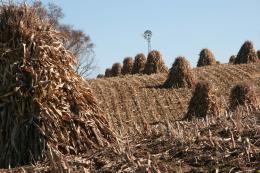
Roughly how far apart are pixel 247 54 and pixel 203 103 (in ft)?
55.0

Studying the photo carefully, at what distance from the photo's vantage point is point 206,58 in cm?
4500

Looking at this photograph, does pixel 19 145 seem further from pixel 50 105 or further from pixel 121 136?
pixel 121 136

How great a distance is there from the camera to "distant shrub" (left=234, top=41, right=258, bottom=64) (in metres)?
40.3

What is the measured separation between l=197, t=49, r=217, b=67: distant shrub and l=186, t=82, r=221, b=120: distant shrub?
64.3 feet

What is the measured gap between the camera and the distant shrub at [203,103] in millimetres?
24625

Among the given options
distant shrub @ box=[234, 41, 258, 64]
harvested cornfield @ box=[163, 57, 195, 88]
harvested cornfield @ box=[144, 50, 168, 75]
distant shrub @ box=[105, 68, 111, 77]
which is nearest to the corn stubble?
harvested cornfield @ box=[163, 57, 195, 88]

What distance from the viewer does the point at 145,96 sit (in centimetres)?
3050

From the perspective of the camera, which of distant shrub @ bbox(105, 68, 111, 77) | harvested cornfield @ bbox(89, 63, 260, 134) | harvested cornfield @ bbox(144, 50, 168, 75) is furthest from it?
distant shrub @ bbox(105, 68, 111, 77)

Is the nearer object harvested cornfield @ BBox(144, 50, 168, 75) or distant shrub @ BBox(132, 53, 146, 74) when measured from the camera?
harvested cornfield @ BBox(144, 50, 168, 75)

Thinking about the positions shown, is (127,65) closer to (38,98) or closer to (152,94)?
(152,94)

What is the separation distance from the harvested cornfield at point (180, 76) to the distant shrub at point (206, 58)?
36.5ft

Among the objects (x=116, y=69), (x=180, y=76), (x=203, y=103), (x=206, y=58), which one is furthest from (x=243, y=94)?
(x=116, y=69)

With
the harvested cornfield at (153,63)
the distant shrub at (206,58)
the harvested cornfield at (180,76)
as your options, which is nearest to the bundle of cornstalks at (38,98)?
the harvested cornfield at (180,76)

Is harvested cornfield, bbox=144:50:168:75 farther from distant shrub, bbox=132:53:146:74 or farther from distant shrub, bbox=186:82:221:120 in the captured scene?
distant shrub, bbox=186:82:221:120
